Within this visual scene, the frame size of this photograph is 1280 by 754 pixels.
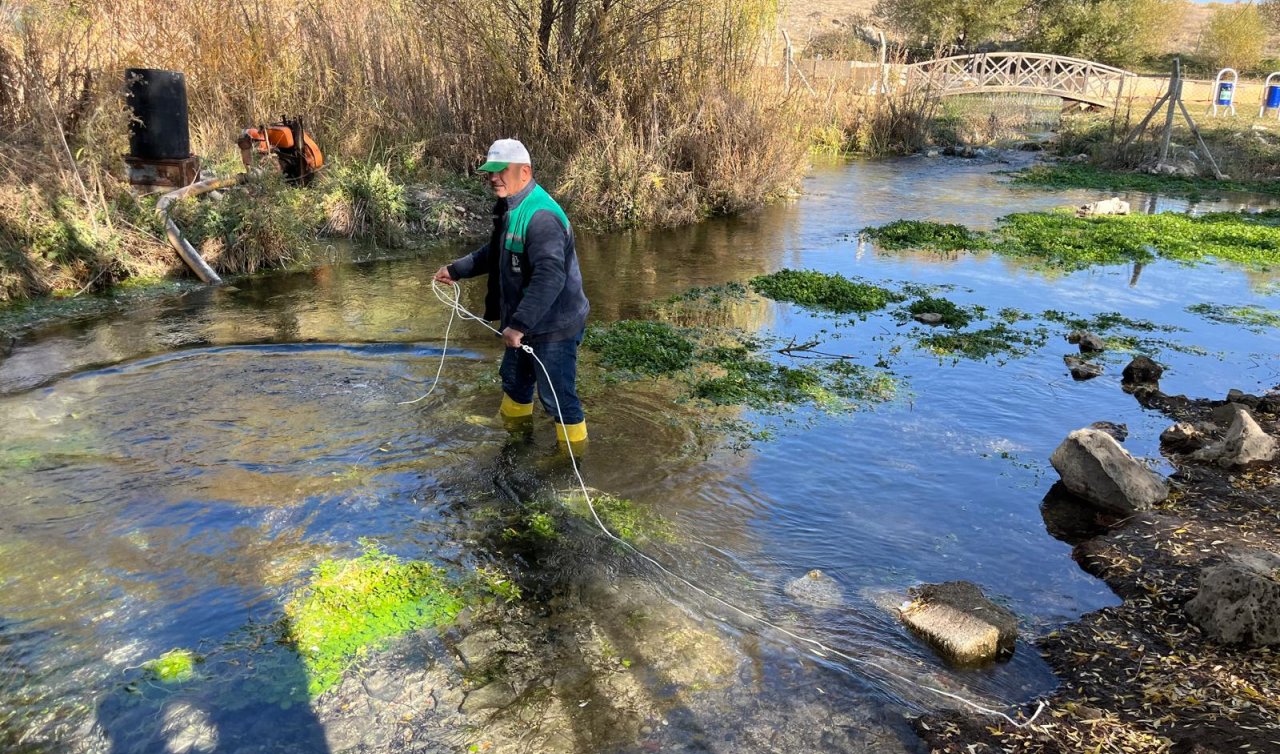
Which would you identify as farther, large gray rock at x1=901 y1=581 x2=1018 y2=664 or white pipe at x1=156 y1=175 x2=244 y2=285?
white pipe at x1=156 y1=175 x2=244 y2=285

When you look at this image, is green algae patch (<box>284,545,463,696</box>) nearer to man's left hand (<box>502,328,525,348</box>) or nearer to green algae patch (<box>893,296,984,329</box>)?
man's left hand (<box>502,328,525,348</box>)

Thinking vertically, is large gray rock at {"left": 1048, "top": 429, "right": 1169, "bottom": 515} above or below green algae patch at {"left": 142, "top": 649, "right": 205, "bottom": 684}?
above

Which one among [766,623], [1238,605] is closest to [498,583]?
[766,623]

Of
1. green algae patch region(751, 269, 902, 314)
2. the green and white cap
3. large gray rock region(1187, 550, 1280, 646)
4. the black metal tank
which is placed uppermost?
the black metal tank

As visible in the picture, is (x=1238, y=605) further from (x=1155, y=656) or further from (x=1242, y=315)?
(x=1242, y=315)

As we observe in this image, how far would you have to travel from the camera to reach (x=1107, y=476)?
19.6 feet

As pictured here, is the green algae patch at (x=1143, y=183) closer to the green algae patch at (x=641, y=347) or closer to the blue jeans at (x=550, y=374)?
Answer: the green algae patch at (x=641, y=347)

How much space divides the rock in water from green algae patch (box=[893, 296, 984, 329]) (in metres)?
5.70

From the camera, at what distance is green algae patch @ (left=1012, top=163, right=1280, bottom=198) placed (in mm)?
20859

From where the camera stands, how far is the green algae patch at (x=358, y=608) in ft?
13.9

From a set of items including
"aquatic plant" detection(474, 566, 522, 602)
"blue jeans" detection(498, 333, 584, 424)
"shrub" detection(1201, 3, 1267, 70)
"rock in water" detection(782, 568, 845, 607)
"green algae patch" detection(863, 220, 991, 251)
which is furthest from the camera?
"shrub" detection(1201, 3, 1267, 70)

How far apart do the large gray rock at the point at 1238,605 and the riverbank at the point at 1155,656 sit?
6 centimetres

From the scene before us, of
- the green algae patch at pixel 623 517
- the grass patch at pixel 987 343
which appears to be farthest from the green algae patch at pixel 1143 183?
the green algae patch at pixel 623 517

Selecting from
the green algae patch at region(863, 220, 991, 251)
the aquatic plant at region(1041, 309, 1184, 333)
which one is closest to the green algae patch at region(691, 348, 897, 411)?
the aquatic plant at region(1041, 309, 1184, 333)
